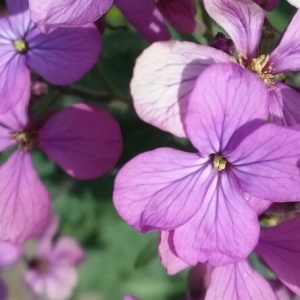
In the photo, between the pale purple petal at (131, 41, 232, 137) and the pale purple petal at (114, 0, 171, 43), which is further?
the pale purple petal at (114, 0, 171, 43)

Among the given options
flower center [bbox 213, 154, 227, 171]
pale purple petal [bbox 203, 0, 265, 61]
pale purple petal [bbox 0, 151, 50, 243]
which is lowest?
pale purple petal [bbox 0, 151, 50, 243]

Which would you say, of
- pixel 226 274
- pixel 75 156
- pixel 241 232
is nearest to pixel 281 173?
pixel 241 232

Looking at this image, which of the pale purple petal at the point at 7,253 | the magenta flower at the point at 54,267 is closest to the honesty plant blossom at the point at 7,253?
the pale purple petal at the point at 7,253

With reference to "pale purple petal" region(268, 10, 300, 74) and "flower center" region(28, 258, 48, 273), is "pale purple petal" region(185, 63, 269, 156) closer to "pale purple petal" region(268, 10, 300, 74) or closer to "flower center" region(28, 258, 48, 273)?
"pale purple petal" region(268, 10, 300, 74)

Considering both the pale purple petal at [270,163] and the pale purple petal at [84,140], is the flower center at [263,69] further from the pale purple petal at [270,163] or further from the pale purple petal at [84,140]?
the pale purple petal at [84,140]

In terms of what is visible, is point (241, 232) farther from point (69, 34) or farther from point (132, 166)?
point (69, 34)

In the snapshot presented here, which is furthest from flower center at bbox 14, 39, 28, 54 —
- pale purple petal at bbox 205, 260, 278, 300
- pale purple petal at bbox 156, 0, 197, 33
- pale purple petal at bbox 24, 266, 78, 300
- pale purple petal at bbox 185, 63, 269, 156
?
pale purple petal at bbox 24, 266, 78, 300

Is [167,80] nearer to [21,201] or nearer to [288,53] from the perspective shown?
[288,53]
